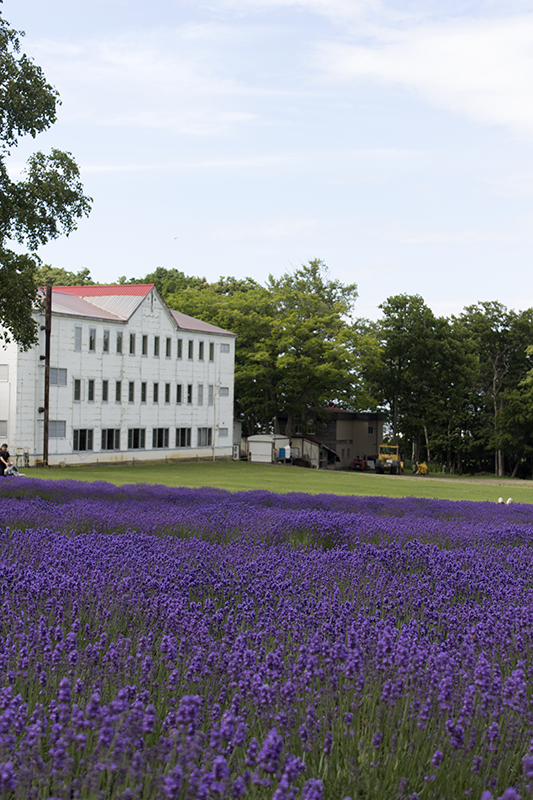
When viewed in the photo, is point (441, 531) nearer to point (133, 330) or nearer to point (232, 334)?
point (133, 330)

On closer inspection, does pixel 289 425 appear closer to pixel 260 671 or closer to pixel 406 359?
pixel 406 359

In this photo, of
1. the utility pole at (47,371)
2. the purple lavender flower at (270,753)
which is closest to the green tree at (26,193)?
the purple lavender flower at (270,753)

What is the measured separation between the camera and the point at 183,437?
60.0 m

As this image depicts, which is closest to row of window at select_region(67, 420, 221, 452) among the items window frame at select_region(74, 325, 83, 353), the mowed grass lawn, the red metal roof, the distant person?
the mowed grass lawn

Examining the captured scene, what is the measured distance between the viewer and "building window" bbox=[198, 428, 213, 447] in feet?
202

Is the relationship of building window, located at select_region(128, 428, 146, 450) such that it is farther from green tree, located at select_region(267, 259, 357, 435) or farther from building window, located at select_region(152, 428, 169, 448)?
green tree, located at select_region(267, 259, 357, 435)

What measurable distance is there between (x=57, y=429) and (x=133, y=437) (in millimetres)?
7075

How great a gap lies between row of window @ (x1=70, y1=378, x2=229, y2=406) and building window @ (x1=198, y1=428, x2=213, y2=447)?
212 cm

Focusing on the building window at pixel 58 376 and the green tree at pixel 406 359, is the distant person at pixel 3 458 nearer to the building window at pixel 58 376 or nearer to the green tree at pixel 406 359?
the building window at pixel 58 376

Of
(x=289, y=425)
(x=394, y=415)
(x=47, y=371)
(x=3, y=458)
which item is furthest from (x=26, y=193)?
(x=394, y=415)

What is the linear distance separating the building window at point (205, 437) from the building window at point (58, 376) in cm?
1439

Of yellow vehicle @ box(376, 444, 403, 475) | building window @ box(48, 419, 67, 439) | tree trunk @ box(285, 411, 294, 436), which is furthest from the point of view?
tree trunk @ box(285, 411, 294, 436)

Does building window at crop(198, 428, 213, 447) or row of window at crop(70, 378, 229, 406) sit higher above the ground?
row of window at crop(70, 378, 229, 406)

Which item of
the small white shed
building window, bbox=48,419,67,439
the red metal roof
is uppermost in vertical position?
the red metal roof
